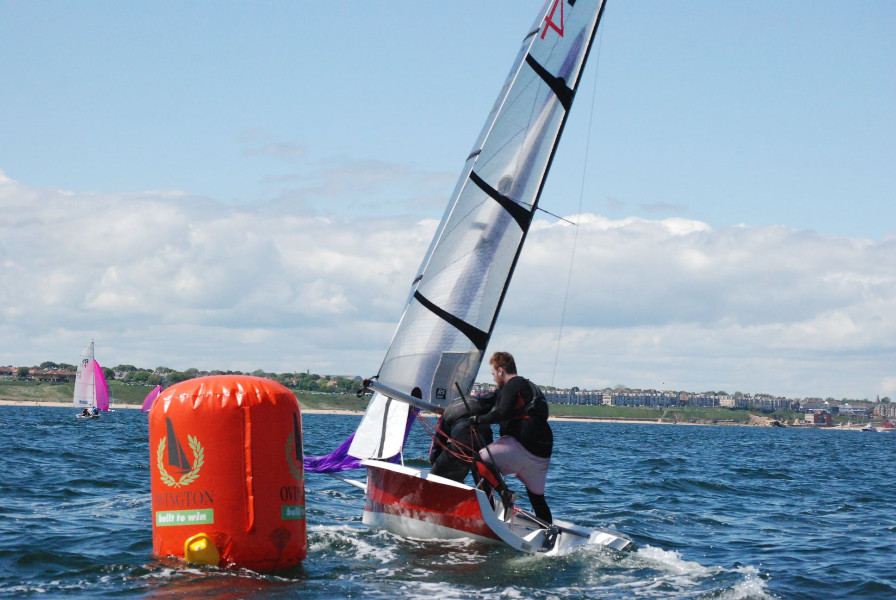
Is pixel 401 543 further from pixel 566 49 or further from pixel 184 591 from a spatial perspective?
pixel 566 49

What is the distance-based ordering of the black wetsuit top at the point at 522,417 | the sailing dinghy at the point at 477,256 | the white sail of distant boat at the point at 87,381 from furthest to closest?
the white sail of distant boat at the point at 87,381, the sailing dinghy at the point at 477,256, the black wetsuit top at the point at 522,417

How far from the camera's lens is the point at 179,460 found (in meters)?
7.04

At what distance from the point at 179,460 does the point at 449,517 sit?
3150 millimetres

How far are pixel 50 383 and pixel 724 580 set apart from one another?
13829 cm

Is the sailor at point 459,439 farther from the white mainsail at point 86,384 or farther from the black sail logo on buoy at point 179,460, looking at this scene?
the white mainsail at point 86,384

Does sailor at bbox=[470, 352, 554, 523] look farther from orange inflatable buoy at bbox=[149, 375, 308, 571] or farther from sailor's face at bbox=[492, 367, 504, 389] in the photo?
orange inflatable buoy at bbox=[149, 375, 308, 571]

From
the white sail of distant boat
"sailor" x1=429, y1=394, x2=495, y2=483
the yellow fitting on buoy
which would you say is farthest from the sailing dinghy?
the white sail of distant boat

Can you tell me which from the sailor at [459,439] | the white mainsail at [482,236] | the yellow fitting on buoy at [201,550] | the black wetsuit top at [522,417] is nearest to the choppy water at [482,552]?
the yellow fitting on buoy at [201,550]

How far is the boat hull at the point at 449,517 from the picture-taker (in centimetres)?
905

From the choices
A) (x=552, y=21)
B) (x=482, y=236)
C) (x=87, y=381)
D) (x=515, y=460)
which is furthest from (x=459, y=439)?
(x=87, y=381)

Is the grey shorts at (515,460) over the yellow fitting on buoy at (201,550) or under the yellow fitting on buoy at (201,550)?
Result: over

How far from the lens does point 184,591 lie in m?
6.71

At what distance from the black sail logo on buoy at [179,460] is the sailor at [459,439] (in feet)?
10.0

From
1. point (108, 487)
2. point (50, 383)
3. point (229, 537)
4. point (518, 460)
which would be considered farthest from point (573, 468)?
point (50, 383)
